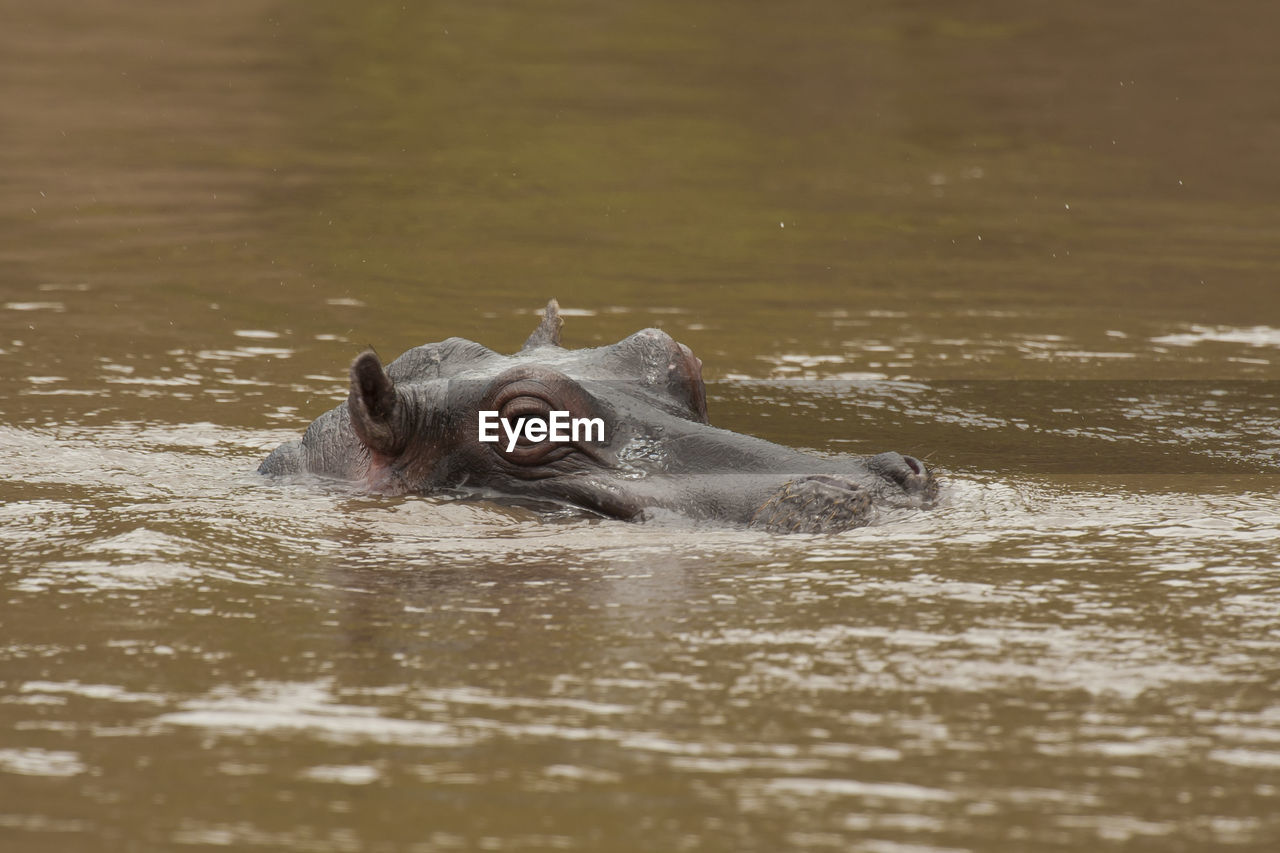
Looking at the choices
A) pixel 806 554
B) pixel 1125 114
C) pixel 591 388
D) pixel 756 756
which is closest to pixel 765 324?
pixel 591 388

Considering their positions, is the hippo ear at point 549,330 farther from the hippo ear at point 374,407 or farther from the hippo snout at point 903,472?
the hippo snout at point 903,472

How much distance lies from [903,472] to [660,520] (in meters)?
0.87

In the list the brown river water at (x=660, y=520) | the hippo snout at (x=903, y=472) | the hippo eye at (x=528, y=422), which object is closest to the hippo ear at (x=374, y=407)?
the brown river water at (x=660, y=520)

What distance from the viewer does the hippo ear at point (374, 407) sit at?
7000 mm

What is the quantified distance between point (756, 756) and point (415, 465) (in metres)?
2.98

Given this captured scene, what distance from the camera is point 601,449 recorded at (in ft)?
23.2

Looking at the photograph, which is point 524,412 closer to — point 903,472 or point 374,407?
point 374,407

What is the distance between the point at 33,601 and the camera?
6098 mm

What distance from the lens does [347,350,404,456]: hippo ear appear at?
23.0 feet

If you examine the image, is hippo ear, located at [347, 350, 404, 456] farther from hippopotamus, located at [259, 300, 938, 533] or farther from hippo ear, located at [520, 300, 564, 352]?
hippo ear, located at [520, 300, 564, 352]

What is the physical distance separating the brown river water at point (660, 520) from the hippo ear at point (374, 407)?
0.80ft

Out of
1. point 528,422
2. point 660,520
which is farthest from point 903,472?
point 528,422

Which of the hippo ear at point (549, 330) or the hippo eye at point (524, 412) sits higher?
the hippo ear at point (549, 330)

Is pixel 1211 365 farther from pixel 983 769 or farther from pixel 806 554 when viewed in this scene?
pixel 983 769
